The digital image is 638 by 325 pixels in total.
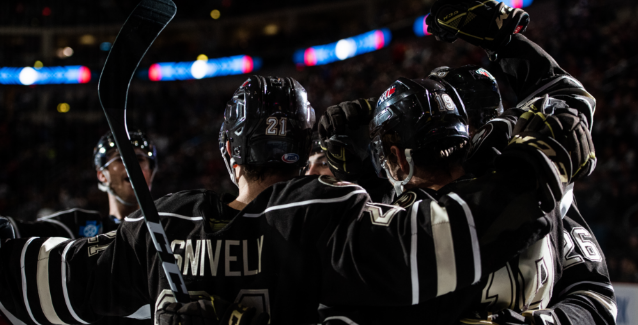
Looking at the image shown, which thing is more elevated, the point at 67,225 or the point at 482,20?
the point at 482,20

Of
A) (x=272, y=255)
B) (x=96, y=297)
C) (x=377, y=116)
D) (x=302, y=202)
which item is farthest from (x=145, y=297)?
(x=377, y=116)

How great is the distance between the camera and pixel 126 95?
1316 mm

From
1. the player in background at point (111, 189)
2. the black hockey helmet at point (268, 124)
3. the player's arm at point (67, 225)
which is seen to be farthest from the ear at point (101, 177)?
the black hockey helmet at point (268, 124)

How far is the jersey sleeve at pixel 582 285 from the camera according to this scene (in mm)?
1505

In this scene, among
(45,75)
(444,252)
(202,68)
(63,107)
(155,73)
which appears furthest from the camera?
(45,75)

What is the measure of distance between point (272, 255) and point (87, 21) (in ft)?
69.8

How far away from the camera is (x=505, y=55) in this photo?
1.83m

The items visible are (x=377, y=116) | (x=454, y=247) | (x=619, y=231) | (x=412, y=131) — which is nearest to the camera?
(x=454, y=247)

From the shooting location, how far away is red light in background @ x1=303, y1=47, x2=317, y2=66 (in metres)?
17.6

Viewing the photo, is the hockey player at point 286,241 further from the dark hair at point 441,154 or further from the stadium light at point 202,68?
the stadium light at point 202,68

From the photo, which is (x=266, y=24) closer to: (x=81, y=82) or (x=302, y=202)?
(x=81, y=82)

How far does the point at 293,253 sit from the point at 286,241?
0.12 ft

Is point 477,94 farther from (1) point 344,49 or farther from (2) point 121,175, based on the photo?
(1) point 344,49

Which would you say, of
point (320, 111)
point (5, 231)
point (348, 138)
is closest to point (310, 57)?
point (320, 111)
